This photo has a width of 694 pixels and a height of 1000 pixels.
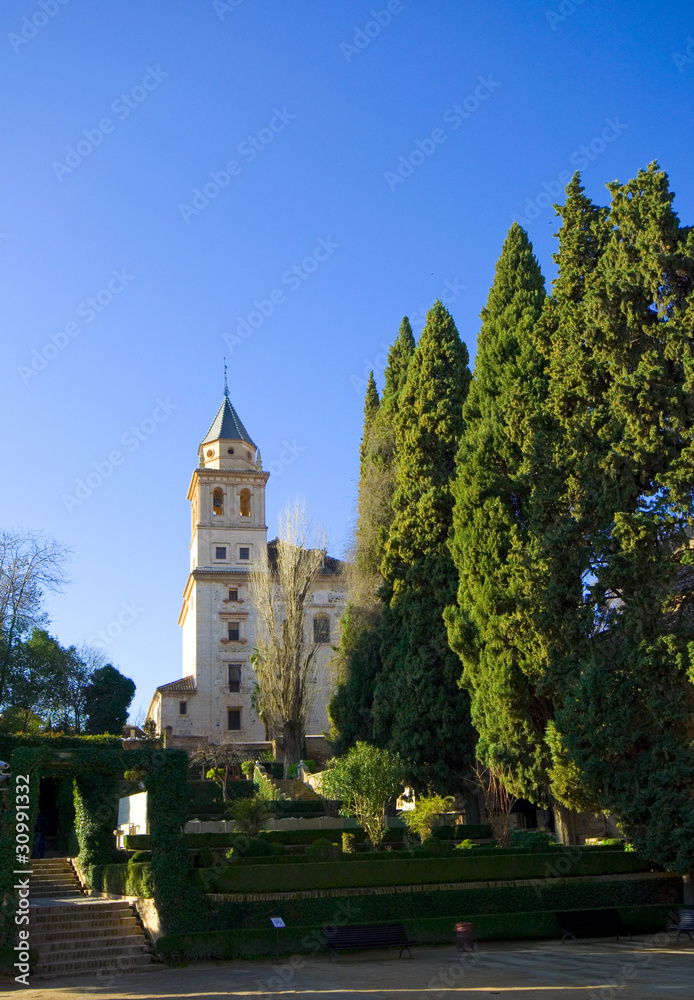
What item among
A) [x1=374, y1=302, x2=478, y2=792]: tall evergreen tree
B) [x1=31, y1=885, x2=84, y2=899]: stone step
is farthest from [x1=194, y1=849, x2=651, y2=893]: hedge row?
[x1=374, y1=302, x2=478, y2=792]: tall evergreen tree

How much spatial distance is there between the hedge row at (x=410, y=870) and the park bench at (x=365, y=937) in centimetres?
147

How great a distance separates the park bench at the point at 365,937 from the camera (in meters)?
14.9

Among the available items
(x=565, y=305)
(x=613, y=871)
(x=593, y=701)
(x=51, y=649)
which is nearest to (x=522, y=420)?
(x=565, y=305)

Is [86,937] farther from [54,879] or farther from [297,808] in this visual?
[297,808]

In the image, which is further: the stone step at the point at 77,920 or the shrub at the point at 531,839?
the shrub at the point at 531,839

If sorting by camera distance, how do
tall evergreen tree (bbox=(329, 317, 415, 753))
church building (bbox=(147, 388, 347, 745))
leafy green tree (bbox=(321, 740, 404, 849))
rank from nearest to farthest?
leafy green tree (bbox=(321, 740, 404, 849)) → tall evergreen tree (bbox=(329, 317, 415, 753)) → church building (bbox=(147, 388, 347, 745))

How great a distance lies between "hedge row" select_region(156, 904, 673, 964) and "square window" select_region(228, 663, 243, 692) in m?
36.4

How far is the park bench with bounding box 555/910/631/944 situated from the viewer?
632 inches

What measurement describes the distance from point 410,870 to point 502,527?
8.90 metres

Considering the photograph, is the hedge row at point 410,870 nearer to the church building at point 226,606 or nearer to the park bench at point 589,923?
the park bench at point 589,923

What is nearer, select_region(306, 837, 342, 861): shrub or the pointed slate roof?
select_region(306, 837, 342, 861): shrub

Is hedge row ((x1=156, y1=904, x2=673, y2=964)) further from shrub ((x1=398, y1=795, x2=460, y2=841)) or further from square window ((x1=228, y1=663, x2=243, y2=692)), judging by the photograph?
square window ((x1=228, y1=663, x2=243, y2=692))

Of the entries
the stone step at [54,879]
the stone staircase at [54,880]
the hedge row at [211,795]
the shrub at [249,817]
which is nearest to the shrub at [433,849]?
the shrub at [249,817]

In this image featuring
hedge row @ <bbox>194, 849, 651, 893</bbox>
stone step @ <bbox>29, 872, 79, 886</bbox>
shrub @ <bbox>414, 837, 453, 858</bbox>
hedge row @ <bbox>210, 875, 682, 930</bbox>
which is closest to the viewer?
hedge row @ <bbox>210, 875, 682, 930</bbox>
